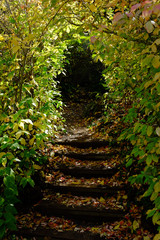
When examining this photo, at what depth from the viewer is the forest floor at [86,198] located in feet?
10.1

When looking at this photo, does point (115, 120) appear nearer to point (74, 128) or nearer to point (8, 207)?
point (74, 128)

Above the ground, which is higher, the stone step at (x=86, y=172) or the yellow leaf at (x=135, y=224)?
the stone step at (x=86, y=172)

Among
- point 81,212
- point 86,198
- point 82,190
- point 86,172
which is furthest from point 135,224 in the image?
point 86,172

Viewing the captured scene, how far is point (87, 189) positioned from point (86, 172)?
0.46 meters

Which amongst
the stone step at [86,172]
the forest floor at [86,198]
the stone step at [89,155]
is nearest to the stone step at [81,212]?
the forest floor at [86,198]

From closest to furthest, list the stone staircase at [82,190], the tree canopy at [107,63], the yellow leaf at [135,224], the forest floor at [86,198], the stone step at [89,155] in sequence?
1. the tree canopy at [107,63]
2. the yellow leaf at [135,224]
3. the forest floor at [86,198]
4. the stone staircase at [82,190]
5. the stone step at [89,155]

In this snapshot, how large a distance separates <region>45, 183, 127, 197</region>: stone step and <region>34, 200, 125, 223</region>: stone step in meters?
0.33

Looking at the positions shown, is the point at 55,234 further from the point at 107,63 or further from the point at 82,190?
the point at 107,63

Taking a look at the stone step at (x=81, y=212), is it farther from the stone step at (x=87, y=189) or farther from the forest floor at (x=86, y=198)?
the stone step at (x=87, y=189)

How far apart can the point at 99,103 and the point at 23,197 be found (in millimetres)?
4760

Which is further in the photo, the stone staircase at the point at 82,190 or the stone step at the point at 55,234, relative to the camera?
the stone staircase at the point at 82,190

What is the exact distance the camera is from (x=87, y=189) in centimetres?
375

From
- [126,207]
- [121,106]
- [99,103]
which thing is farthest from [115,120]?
[126,207]

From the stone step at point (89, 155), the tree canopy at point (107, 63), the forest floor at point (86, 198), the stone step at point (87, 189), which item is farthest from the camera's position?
the stone step at point (89, 155)
